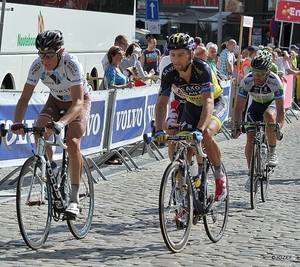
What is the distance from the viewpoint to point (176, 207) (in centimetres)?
785

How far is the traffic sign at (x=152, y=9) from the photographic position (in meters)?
26.8

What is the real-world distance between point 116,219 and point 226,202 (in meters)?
1.31

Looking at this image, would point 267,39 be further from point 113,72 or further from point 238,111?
point 238,111

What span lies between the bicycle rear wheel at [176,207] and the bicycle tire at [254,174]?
271 cm

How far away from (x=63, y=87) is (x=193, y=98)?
1264 millimetres

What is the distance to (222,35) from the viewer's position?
54.2 metres

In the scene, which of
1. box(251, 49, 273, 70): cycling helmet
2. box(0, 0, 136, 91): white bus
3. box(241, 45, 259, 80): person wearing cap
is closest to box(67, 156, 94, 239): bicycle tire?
box(251, 49, 273, 70): cycling helmet

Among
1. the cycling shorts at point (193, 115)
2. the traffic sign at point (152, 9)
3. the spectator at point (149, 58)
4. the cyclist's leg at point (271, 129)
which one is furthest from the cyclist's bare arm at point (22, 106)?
the traffic sign at point (152, 9)

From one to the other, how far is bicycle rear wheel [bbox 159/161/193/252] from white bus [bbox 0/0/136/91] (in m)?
10.1

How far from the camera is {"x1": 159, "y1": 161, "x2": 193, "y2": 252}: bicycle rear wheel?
7.70 metres

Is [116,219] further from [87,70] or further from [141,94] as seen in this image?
[87,70]

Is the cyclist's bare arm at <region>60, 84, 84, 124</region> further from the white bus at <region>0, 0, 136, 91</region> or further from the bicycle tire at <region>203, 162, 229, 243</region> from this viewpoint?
the white bus at <region>0, 0, 136, 91</region>

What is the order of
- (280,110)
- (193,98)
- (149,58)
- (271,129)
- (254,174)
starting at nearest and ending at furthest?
(193,98) < (254,174) < (280,110) < (271,129) < (149,58)

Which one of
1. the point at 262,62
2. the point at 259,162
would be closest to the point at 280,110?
the point at 262,62
